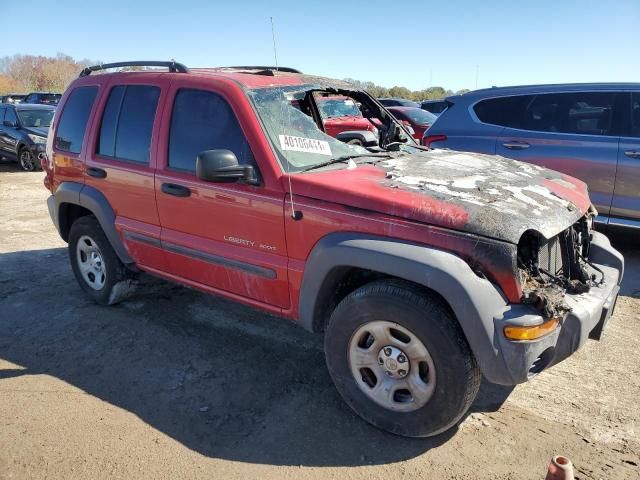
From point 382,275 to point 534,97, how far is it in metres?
4.21

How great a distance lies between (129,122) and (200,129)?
827mm

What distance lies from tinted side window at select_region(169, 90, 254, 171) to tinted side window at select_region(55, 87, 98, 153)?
121cm

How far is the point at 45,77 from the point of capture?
59281 millimetres

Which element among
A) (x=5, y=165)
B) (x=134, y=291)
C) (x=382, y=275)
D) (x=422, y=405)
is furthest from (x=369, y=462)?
(x=5, y=165)

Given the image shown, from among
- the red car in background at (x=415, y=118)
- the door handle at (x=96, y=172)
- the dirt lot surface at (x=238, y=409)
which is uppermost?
the door handle at (x=96, y=172)

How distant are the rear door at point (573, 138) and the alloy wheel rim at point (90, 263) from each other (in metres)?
4.52

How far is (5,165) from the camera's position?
14336 mm

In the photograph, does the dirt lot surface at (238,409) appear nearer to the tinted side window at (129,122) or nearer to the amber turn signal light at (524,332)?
the amber turn signal light at (524,332)

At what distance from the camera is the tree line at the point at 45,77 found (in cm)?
5028

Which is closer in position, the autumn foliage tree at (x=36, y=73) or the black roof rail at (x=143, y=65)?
the black roof rail at (x=143, y=65)

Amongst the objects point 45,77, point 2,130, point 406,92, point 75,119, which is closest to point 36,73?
point 45,77

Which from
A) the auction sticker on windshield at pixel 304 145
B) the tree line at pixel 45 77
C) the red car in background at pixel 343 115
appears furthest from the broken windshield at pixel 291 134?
the tree line at pixel 45 77

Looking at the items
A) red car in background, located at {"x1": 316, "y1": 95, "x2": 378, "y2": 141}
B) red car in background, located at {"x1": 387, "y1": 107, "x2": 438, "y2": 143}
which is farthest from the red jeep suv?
red car in background, located at {"x1": 387, "y1": 107, "x2": 438, "y2": 143}

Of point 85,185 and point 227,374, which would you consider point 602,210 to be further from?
point 85,185
